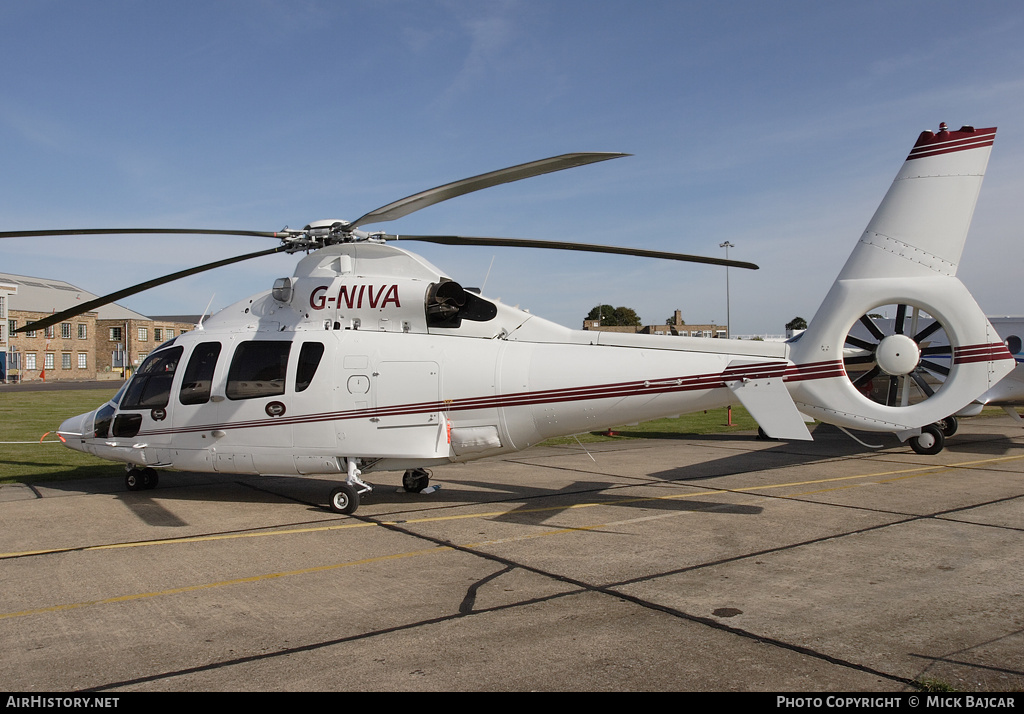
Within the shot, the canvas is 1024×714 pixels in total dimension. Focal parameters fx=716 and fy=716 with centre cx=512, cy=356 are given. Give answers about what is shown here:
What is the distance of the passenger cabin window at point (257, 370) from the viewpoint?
10.5 m

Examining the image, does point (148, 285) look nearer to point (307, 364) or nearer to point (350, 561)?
point (307, 364)

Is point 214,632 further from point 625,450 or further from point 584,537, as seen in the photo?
point 625,450

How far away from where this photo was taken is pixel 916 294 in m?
8.66

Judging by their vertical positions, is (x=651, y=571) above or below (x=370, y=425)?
below

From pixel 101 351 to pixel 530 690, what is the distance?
91.6m

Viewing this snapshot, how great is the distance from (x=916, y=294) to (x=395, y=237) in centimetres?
670

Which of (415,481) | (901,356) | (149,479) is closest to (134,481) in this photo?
(149,479)

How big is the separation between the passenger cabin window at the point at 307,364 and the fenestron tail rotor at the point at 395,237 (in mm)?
1449

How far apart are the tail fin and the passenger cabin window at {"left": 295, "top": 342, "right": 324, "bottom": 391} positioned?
6459 millimetres

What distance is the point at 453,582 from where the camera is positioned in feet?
22.1

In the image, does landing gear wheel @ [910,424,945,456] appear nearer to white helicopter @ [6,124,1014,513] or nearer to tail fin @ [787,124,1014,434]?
white helicopter @ [6,124,1014,513]

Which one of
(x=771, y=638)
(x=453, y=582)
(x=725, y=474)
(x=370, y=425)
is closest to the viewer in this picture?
(x=771, y=638)

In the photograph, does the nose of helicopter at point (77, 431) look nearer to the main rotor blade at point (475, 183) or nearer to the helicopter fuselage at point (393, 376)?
the helicopter fuselage at point (393, 376)
